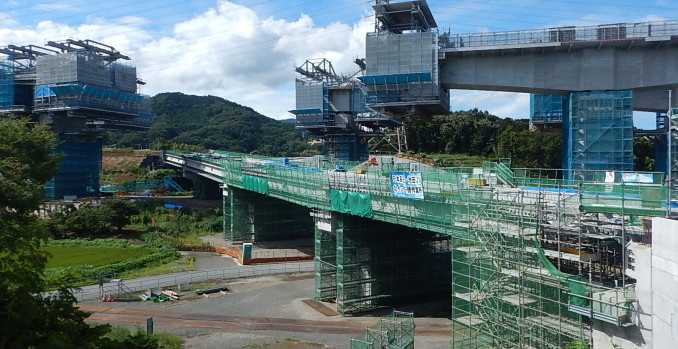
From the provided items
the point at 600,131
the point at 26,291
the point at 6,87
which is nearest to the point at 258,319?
the point at 26,291

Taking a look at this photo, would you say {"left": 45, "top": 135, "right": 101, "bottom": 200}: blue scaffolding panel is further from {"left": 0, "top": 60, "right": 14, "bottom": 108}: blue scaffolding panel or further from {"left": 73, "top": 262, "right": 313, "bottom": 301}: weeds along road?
{"left": 73, "top": 262, "right": 313, "bottom": 301}: weeds along road

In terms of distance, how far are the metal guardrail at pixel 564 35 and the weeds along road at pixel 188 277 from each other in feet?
81.0

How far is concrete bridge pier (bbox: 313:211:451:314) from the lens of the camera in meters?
Result: 33.2

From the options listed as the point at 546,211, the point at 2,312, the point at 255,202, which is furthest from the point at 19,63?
the point at 546,211

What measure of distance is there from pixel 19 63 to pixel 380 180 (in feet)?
240

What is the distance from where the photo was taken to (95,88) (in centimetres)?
7025

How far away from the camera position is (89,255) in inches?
1962

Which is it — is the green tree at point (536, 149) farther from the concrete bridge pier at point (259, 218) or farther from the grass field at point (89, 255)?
the grass field at point (89, 255)

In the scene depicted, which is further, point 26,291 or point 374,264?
point 374,264

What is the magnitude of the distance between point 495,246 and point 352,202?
1183 centimetres

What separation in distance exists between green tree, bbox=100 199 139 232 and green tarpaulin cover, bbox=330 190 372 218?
3790cm

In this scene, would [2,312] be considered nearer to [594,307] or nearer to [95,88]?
Result: [594,307]

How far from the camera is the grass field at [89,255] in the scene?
152 feet

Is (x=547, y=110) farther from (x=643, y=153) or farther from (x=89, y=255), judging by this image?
(x=89, y=255)
